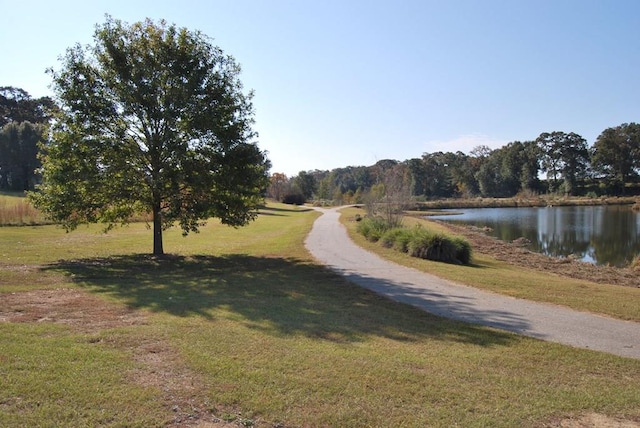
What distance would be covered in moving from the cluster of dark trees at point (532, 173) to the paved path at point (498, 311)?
73.4 meters

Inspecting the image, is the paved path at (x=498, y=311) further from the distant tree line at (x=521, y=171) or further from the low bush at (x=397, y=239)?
the distant tree line at (x=521, y=171)

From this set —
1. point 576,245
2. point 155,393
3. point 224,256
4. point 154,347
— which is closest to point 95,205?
point 224,256

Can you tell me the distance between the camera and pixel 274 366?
17.2 ft

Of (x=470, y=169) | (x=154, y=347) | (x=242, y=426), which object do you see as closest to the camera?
(x=242, y=426)

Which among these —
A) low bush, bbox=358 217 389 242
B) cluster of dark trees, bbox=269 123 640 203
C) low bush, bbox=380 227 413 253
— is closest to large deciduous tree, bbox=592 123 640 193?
cluster of dark trees, bbox=269 123 640 203

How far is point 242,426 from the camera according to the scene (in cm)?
392

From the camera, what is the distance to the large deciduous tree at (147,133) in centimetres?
1462

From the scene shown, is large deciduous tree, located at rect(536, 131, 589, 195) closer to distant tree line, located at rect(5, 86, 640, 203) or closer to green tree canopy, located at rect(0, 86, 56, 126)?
distant tree line, located at rect(5, 86, 640, 203)

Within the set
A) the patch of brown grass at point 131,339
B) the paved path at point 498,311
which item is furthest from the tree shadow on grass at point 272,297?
the patch of brown grass at point 131,339

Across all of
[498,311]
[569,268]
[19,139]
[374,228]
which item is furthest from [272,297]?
[19,139]

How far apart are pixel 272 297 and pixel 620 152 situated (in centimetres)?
10516

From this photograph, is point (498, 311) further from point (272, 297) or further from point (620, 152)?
point (620, 152)

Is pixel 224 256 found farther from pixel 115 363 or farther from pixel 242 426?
pixel 242 426

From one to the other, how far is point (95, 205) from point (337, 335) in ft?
39.1
